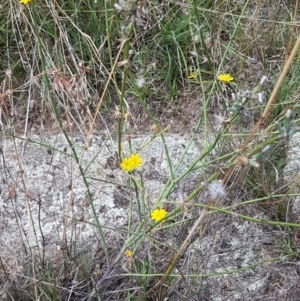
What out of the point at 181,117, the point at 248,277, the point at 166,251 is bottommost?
the point at 248,277

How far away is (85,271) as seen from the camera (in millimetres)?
1430

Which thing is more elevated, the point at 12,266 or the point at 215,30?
the point at 215,30

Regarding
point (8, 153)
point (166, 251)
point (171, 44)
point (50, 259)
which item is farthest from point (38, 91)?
point (166, 251)

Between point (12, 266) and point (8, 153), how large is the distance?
48cm

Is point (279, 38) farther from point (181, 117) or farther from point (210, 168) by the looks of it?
point (210, 168)

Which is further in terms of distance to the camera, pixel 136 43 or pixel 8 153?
pixel 136 43

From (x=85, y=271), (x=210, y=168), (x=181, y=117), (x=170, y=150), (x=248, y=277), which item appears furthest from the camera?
(x=181, y=117)

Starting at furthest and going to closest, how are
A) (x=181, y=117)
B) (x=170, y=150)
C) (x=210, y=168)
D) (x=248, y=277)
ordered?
1. (x=181, y=117)
2. (x=170, y=150)
3. (x=210, y=168)
4. (x=248, y=277)

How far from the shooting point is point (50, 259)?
4.94 feet

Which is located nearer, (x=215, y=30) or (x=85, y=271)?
(x=85, y=271)

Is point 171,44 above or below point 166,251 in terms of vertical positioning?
above

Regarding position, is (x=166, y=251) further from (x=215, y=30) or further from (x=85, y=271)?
(x=215, y=30)

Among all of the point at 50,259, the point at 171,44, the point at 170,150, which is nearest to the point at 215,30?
the point at 171,44

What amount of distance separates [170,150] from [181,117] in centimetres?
19
